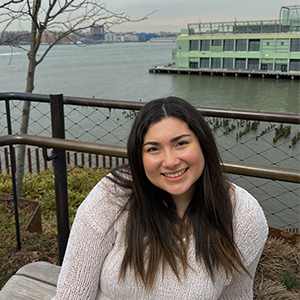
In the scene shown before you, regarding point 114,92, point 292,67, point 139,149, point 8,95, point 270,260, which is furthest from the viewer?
point 292,67

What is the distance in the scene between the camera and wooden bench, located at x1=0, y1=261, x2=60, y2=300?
143 centimetres

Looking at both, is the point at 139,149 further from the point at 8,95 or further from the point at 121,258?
the point at 8,95

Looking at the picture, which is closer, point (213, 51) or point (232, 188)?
point (232, 188)

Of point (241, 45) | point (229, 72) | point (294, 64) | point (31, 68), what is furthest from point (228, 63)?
point (31, 68)

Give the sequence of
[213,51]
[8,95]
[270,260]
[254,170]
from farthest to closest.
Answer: [213,51]
[270,260]
[8,95]
[254,170]

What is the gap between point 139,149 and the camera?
1136 mm

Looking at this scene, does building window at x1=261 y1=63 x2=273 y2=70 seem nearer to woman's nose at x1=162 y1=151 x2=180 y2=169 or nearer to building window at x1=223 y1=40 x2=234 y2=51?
building window at x1=223 y1=40 x2=234 y2=51

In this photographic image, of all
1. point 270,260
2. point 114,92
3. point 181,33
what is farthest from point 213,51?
point 270,260

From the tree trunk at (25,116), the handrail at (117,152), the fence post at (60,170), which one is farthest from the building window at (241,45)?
the handrail at (117,152)

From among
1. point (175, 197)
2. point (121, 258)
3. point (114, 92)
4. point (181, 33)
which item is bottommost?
point (114, 92)

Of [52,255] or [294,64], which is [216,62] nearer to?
[294,64]

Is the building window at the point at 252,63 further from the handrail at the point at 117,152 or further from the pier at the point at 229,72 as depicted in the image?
the handrail at the point at 117,152

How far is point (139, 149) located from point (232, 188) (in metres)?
0.34

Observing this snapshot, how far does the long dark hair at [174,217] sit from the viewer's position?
1.12 m
